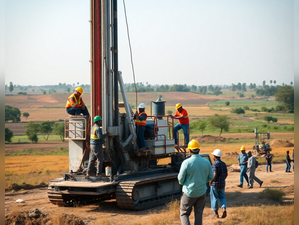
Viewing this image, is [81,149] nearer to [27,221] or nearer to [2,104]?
[27,221]

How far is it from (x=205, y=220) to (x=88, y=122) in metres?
5.29

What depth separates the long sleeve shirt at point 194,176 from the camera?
865cm

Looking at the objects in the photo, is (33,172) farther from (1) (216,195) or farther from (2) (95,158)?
(1) (216,195)

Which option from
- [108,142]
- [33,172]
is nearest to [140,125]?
[108,142]

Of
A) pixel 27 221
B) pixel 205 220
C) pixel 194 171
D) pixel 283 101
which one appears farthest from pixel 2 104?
pixel 283 101

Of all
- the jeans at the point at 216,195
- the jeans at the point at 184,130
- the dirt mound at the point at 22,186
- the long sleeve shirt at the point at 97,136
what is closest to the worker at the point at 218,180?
the jeans at the point at 216,195

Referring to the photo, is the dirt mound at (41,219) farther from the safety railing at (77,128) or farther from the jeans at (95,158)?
the safety railing at (77,128)

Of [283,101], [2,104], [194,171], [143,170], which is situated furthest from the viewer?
[283,101]

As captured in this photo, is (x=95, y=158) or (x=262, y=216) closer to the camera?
(x=262, y=216)

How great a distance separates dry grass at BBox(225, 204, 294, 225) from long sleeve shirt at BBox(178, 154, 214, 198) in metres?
3.24

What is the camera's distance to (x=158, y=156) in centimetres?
1597

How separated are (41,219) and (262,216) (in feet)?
21.5

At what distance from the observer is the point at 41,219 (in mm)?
11531

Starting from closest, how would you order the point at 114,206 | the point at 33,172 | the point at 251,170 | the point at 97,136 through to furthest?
the point at 97,136, the point at 114,206, the point at 251,170, the point at 33,172
